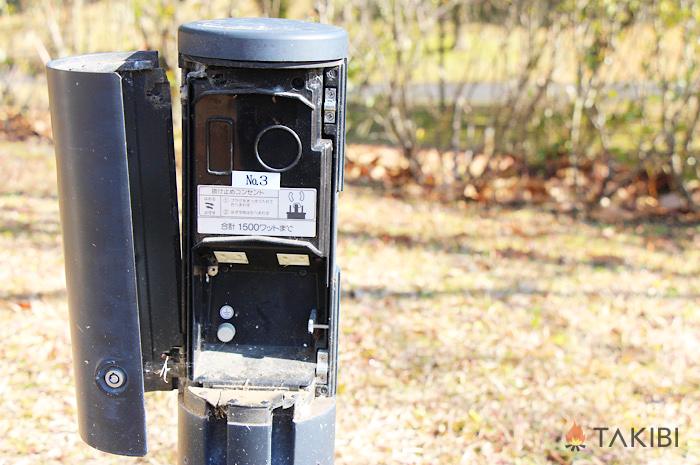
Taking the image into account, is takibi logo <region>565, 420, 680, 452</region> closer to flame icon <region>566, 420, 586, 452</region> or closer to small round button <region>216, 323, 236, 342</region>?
flame icon <region>566, 420, 586, 452</region>

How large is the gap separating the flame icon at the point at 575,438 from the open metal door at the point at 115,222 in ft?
7.14

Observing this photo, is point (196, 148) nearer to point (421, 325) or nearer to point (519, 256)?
point (421, 325)

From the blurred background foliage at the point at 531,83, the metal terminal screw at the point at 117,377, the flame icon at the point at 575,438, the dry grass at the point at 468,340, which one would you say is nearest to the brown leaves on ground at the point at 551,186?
the blurred background foliage at the point at 531,83

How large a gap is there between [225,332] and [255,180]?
524 mm

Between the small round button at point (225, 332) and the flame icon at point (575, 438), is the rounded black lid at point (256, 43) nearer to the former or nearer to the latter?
the small round button at point (225, 332)

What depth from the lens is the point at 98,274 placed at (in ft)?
8.50

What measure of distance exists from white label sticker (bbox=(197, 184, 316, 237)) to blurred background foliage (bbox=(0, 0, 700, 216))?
15.0 feet

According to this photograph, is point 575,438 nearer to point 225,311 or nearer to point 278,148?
point 225,311

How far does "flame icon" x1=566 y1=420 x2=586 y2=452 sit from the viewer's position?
4043 mm

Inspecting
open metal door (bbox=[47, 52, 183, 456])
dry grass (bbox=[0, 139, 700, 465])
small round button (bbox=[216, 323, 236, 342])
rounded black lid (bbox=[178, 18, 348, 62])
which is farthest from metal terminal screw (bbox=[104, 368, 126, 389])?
dry grass (bbox=[0, 139, 700, 465])

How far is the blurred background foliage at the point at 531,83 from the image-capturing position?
23.8 ft

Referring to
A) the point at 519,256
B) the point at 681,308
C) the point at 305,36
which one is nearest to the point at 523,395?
the point at 681,308

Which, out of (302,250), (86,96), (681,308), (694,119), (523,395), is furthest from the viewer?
(694,119)

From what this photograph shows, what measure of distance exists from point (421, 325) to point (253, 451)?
2785 millimetres
